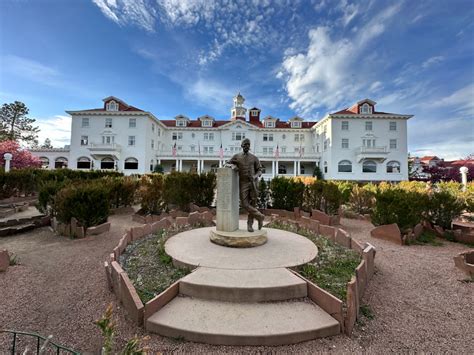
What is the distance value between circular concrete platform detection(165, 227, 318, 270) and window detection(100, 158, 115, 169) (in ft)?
113

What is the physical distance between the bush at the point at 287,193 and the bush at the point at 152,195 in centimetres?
543

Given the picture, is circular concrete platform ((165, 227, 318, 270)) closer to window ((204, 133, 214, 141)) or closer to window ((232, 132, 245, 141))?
window ((232, 132, 245, 141))

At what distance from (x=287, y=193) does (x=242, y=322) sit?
7814 millimetres

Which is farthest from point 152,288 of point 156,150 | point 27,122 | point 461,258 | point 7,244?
point 27,122

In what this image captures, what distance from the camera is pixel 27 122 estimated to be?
4416 centimetres

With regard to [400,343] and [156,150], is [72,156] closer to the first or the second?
[156,150]

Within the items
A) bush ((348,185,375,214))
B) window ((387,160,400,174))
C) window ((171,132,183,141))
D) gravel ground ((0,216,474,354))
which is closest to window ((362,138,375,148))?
window ((387,160,400,174))

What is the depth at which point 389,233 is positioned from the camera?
6.88 m

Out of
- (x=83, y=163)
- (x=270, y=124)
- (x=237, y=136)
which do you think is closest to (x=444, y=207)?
(x=237, y=136)

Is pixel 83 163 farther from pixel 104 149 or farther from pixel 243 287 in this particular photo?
pixel 243 287

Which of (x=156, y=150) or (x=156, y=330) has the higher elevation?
(x=156, y=150)

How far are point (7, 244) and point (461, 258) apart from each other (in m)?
11.7

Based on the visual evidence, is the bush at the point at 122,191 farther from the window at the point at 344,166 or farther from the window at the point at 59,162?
the window at the point at 59,162

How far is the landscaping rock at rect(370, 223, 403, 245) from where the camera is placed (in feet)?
21.8
